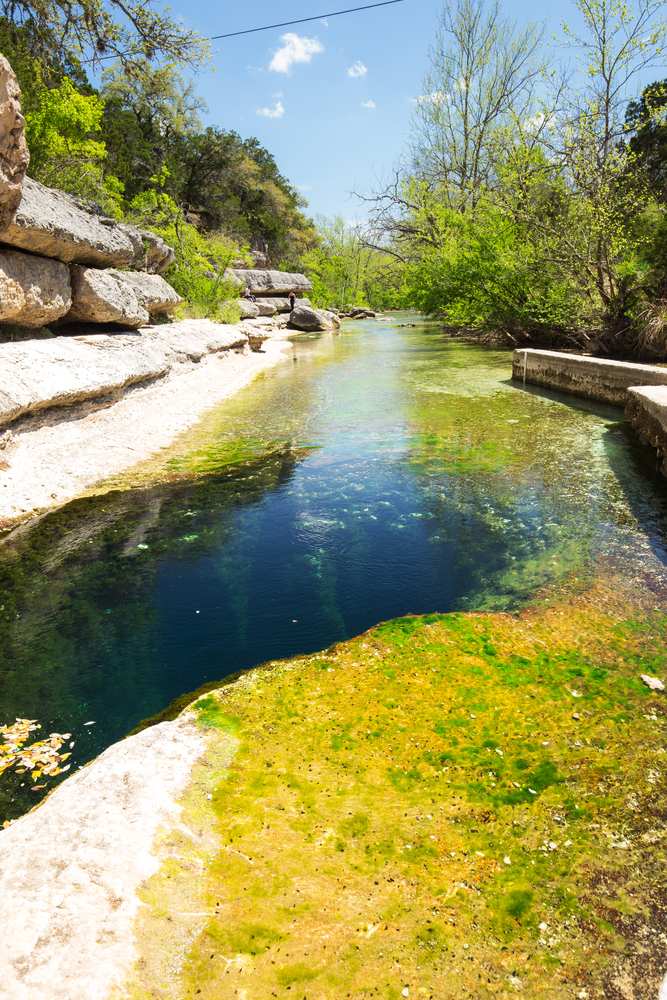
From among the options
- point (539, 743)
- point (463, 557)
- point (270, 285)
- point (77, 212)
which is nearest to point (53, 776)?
point (539, 743)

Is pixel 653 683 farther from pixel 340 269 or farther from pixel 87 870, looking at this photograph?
pixel 340 269

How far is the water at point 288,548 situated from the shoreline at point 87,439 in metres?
0.36

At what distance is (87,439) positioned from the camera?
7.10m

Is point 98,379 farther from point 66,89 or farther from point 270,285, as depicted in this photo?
point 270,285

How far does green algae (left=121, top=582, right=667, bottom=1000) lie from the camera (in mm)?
1515

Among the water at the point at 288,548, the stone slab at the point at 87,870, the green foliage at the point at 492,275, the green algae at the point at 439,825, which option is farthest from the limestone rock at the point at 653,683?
the green foliage at the point at 492,275

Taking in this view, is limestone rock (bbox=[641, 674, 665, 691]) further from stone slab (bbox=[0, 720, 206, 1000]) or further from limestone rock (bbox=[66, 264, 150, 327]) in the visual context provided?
limestone rock (bbox=[66, 264, 150, 327])

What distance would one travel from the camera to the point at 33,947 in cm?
146

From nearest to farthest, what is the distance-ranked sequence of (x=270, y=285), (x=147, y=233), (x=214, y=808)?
(x=214, y=808) → (x=147, y=233) → (x=270, y=285)

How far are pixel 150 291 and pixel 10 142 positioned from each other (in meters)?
6.28

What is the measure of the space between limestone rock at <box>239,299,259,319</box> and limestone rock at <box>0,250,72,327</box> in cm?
1961

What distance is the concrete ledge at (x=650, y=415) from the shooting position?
5996 millimetres

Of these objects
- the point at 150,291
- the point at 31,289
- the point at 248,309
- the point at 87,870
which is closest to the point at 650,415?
the point at 87,870

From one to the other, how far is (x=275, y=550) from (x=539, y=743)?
2715 millimetres
